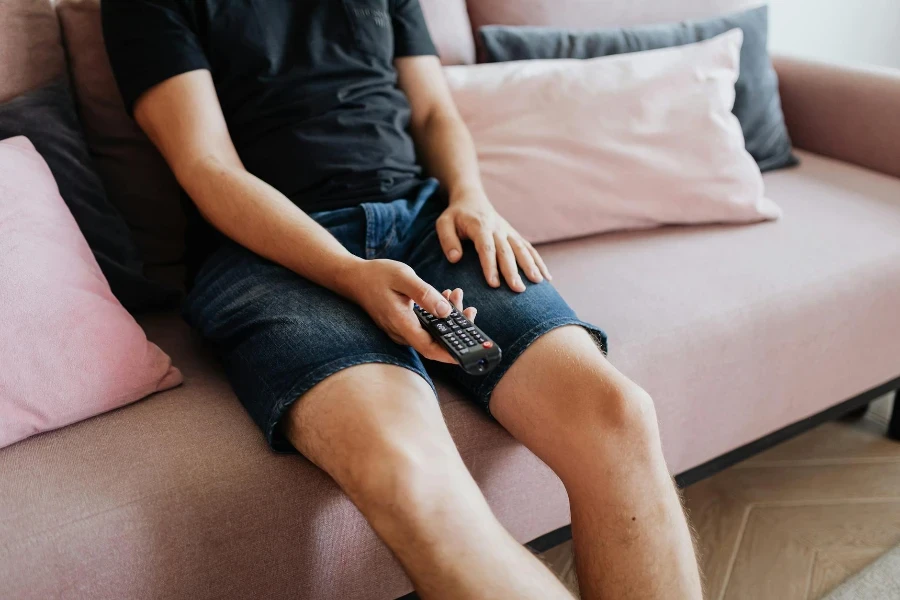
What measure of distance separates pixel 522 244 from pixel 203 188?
1.47 ft

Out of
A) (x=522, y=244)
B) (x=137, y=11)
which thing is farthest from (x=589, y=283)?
(x=137, y=11)

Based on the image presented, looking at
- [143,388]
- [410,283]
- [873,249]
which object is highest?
[410,283]

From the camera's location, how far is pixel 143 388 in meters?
0.94

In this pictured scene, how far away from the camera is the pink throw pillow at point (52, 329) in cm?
86

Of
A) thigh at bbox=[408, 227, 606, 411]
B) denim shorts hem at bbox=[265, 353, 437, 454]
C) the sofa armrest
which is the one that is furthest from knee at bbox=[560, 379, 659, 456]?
the sofa armrest

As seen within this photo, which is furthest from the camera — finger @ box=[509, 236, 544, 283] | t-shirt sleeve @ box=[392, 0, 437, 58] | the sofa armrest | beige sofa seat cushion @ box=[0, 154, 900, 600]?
the sofa armrest

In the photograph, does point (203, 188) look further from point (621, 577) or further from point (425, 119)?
point (621, 577)

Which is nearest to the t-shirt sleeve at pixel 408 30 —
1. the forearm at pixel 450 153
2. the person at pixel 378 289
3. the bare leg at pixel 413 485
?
the person at pixel 378 289

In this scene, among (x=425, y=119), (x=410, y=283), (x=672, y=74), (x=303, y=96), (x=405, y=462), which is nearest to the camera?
(x=405, y=462)

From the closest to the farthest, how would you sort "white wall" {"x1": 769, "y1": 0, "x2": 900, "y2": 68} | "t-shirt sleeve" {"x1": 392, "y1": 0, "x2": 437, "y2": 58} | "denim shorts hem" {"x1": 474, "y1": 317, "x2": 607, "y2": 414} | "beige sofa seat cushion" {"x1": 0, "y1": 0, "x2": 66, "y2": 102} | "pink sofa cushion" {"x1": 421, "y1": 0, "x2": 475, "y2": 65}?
1. "denim shorts hem" {"x1": 474, "y1": 317, "x2": 607, "y2": 414}
2. "beige sofa seat cushion" {"x1": 0, "y1": 0, "x2": 66, "y2": 102}
3. "t-shirt sleeve" {"x1": 392, "y1": 0, "x2": 437, "y2": 58}
4. "pink sofa cushion" {"x1": 421, "y1": 0, "x2": 475, "y2": 65}
5. "white wall" {"x1": 769, "y1": 0, "x2": 900, "y2": 68}

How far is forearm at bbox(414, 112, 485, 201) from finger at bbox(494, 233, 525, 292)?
15cm

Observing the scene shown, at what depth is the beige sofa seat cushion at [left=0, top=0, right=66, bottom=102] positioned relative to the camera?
116 cm

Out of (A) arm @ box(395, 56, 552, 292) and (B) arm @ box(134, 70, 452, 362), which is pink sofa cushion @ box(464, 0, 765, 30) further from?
(B) arm @ box(134, 70, 452, 362)

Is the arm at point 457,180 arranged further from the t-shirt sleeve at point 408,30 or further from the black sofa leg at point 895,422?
the black sofa leg at point 895,422
